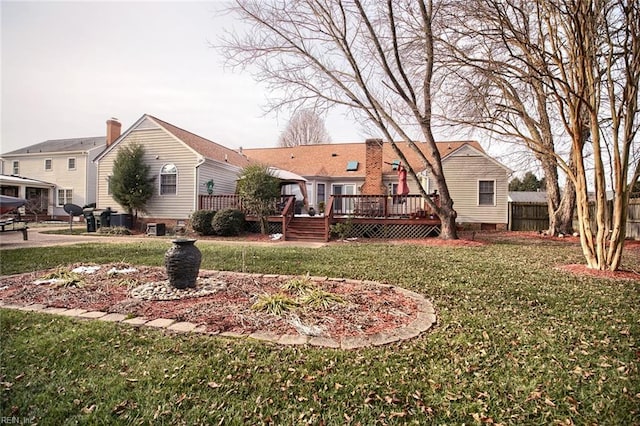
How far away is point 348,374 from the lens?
2418 millimetres

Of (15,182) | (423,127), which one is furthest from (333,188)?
(15,182)

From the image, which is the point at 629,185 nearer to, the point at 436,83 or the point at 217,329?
the point at 436,83

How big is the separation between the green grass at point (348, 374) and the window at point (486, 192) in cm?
1411

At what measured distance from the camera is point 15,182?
66.1ft

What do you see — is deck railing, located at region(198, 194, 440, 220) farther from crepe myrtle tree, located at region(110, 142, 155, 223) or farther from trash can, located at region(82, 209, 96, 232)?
trash can, located at region(82, 209, 96, 232)

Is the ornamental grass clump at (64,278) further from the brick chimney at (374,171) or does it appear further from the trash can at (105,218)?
the brick chimney at (374,171)

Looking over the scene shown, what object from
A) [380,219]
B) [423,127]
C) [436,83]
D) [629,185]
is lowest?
[380,219]

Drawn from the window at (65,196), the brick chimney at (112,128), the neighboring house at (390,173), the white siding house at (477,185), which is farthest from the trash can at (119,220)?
the white siding house at (477,185)

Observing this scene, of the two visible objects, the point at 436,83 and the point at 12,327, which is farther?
the point at 436,83

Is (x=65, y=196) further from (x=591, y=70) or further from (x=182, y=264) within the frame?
(x=591, y=70)

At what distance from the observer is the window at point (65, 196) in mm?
24141

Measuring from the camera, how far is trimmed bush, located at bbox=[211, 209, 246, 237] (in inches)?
502

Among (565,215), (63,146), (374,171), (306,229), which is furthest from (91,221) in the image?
(565,215)

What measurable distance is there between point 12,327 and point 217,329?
2060 mm
